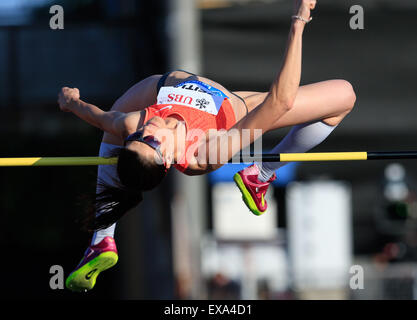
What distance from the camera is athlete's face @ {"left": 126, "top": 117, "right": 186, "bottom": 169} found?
13.8 feet

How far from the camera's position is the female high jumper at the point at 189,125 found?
4.21 meters

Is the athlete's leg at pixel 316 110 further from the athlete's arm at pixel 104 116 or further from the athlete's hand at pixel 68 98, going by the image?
the athlete's hand at pixel 68 98

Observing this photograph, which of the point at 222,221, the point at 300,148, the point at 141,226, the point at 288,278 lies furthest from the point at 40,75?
the point at 300,148

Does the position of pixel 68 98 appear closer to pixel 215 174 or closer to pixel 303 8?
pixel 303 8

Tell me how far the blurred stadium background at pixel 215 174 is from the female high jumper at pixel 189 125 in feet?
9.84

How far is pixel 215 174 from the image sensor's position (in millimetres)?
9430

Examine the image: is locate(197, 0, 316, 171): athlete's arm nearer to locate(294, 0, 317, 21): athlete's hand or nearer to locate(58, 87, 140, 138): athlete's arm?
locate(294, 0, 317, 21): athlete's hand

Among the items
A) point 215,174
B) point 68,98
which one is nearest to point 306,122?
point 68,98

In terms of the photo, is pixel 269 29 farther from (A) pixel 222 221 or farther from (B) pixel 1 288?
(B) pixel 1 288

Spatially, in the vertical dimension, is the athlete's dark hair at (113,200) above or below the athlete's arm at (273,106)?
below

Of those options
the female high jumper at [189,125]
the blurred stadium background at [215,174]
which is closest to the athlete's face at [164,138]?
the female high jumper at [189,125]

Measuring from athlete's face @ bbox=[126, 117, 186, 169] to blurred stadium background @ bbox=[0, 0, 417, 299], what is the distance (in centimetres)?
350

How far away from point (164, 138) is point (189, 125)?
223 millimetres

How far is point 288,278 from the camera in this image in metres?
8.98
